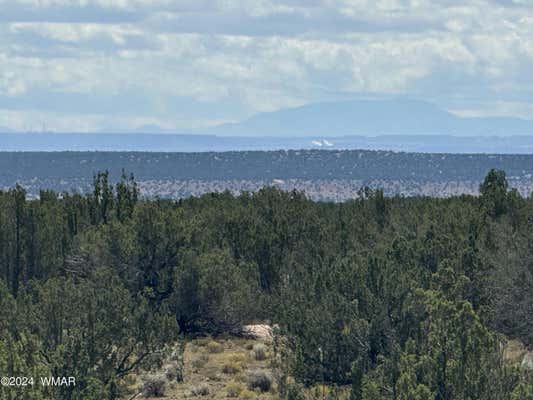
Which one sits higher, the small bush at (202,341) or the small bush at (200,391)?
the small bush at (202,341)

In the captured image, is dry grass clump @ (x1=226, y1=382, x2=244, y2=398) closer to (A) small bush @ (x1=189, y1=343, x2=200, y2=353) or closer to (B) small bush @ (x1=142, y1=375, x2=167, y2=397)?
(B) small bush @ (x1=142, y1=375, x2=167, y2=397)

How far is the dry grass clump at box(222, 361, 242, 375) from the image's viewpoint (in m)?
26.2

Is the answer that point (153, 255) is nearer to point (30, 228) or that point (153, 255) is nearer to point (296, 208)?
point (30, 228)

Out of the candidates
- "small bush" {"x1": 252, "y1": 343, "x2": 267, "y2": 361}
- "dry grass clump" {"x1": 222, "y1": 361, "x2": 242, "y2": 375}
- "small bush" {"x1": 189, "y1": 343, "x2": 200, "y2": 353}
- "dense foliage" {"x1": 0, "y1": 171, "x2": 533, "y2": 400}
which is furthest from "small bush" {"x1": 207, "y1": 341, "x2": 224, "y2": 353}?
"dry grass clump" {"x1": 222, "y1": 361, "x2": 242, "y2": 375}

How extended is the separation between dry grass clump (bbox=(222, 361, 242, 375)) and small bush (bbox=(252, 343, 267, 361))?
36.1 inches

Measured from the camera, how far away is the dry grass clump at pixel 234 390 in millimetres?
24234

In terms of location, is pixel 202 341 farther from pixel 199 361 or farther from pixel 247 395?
pixel 247 395

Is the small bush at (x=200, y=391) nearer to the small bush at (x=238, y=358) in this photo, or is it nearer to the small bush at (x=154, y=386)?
the small bush at (x=154, y=386)

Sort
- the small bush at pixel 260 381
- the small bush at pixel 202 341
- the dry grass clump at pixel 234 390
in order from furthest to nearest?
1. the small bush at pixel 202 341
2. the small bush at pixel 260 381
3. the dry grass clump at pixel 234 390

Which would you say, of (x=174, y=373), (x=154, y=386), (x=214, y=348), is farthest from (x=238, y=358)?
(x=154, y=386)

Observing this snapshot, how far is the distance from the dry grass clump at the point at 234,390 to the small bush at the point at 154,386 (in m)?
1.29

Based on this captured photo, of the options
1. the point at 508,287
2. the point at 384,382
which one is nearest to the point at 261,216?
the point at 508,287

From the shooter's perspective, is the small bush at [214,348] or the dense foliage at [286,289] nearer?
the dense foliage at [286,289]

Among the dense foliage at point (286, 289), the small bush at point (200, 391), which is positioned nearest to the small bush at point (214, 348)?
the dense foliage at point (286, 289)
